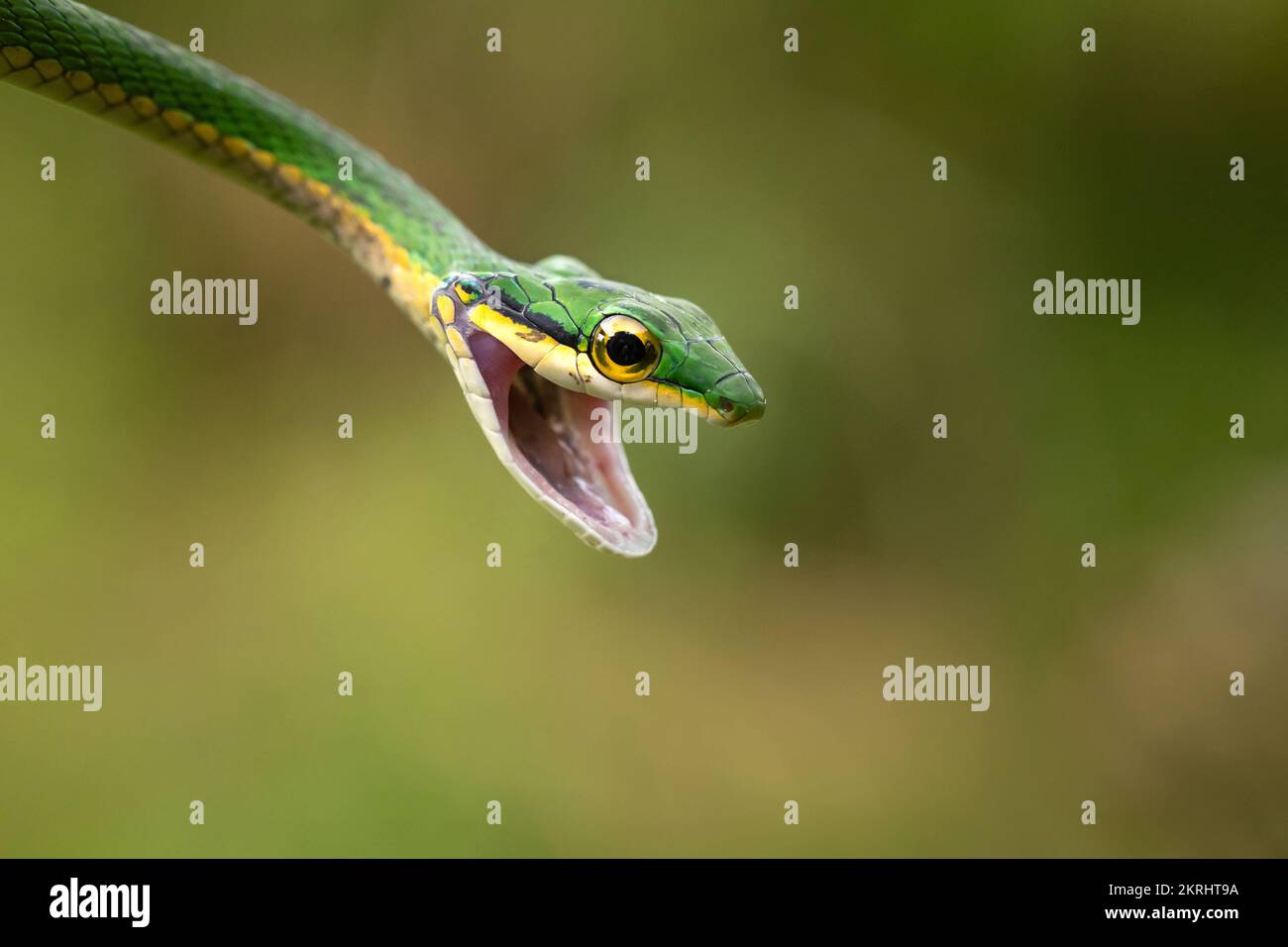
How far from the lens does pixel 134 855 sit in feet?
18.7

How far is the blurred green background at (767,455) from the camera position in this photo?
252 inches

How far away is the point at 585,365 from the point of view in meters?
2.56

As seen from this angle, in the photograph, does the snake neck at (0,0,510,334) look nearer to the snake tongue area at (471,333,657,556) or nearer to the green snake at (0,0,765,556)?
the green snake at (0,0,765,556)

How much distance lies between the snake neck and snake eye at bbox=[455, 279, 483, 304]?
140mm

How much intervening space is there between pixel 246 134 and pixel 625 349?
4.03 ft

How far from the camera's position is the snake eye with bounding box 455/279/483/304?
2.69 metres
